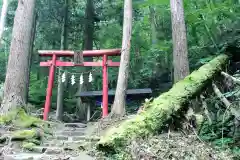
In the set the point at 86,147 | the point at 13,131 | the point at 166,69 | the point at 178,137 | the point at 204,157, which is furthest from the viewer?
the point at 166,69

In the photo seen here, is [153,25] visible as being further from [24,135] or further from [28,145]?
[28,145]

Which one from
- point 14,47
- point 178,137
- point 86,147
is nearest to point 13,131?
point 86,147

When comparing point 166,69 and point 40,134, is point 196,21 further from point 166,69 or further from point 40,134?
point 40,134

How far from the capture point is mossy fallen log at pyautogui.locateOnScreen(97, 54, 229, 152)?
13.7ft

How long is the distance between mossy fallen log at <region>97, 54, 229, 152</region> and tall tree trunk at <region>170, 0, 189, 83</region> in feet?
2.34

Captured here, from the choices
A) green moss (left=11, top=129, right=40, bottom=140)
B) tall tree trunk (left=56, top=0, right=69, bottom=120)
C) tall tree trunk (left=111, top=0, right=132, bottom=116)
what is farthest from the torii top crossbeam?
green moss (left=11, top=129, right=40, bottom=140)

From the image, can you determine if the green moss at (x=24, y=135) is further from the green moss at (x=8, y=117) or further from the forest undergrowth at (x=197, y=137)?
the forest undergrowth at (x=197, y=137)

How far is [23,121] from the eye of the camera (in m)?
7.86

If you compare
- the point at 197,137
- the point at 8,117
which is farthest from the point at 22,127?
the point at 197,137

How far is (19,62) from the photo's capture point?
8656 millimetres

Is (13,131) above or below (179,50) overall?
below

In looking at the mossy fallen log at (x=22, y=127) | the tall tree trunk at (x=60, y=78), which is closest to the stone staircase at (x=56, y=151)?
the mossy fallen log at (x=22, y=127)

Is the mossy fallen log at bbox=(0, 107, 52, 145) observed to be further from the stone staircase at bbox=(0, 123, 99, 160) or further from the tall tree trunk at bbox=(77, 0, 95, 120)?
the tall tree trunk at bbox=(77, 0, 95, 120)

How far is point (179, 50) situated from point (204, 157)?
4.27 m
